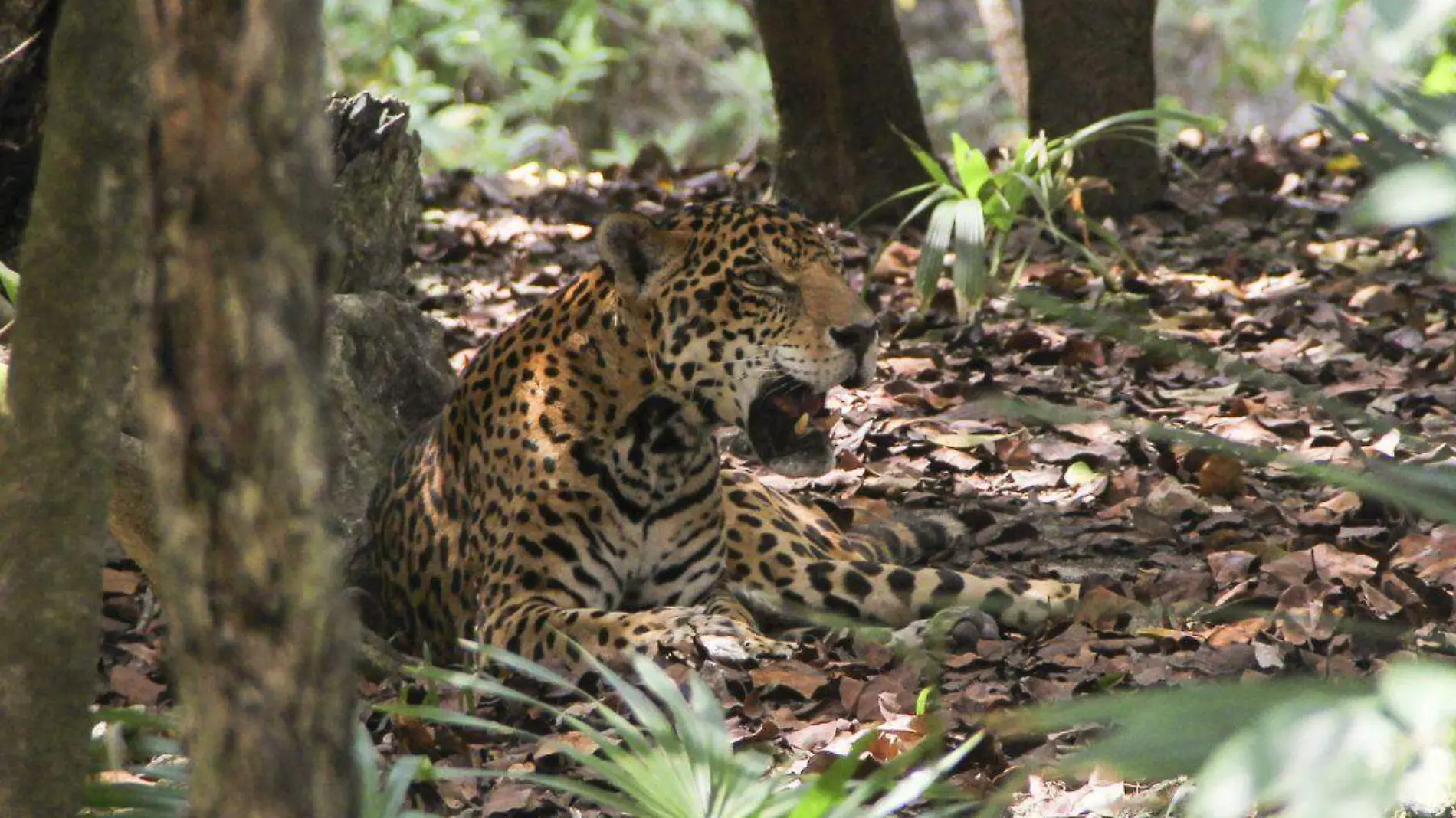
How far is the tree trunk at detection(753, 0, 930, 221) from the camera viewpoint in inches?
333

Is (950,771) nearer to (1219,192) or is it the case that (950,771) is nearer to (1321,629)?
(1321,629)

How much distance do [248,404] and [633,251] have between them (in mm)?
3577

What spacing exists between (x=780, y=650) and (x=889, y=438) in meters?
2.01

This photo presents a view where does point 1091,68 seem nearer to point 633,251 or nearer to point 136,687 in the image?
point 633,251

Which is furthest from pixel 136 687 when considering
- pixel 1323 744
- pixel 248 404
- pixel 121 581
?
pixel 1323 744

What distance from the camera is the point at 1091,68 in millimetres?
8633

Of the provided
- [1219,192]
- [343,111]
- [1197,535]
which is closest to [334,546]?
[1197,535]

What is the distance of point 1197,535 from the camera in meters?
5.59

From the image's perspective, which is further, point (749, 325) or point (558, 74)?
point (558, 74)

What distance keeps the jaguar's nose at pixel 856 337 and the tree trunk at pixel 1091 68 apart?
12.1 feet

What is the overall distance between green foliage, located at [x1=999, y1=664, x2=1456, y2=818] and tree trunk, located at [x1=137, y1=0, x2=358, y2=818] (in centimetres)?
78

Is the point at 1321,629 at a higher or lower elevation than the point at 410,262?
lower

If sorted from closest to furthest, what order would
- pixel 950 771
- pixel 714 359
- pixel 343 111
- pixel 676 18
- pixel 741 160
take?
pixel 950 771
pixel 714 359
pixel 343 111
pixel 741 160
pixel 676 18

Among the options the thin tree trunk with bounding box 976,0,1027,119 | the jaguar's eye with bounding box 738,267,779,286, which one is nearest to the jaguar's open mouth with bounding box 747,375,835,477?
the jaguar's eye with bounding box 738,267,779,286
